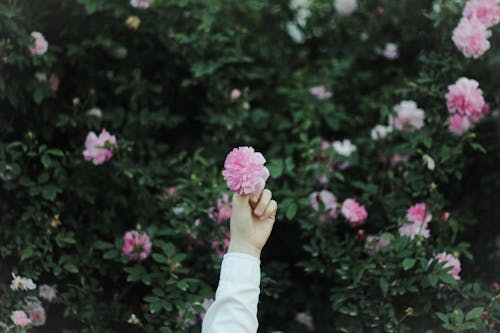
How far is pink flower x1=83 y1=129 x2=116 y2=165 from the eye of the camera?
2.51m

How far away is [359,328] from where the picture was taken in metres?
2.25

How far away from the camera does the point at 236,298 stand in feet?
4.96

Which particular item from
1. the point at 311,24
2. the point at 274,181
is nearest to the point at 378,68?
the point at 311,24

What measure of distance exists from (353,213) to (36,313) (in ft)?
3.73

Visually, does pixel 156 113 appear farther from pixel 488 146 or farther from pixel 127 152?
pixel 488 146

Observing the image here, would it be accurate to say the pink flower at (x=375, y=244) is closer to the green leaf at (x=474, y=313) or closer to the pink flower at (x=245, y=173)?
the green leaf at (x=474, y=313)

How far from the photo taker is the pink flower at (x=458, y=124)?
8.24 ft

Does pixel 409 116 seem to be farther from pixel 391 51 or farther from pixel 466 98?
pixel 391 51

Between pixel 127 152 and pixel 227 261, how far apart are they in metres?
1.25

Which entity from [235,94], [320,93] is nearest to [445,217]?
[320,93]

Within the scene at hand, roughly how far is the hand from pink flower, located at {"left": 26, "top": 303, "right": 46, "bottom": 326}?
1.02 meters

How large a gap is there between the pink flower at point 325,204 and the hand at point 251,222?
0.96 m

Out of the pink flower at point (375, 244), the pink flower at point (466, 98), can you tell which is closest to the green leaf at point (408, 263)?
the pink flower at point (375, 244)

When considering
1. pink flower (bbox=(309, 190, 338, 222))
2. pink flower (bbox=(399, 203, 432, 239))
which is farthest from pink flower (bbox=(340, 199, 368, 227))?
pink flower (bbox=(399, 203, 432, 239))
